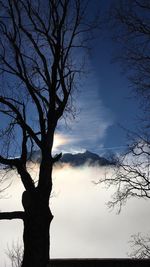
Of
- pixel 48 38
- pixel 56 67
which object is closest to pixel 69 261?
pixel 56 67

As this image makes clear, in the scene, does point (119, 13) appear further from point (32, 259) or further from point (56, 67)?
point (32, 259)

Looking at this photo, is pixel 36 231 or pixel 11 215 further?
pixel 11 215

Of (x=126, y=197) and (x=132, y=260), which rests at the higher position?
(x=126, y=197)

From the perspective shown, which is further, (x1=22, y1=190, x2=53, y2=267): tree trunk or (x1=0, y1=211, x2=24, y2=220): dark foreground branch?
(x1=0, y1=211, x2=24, y2=220): dark foreground branch

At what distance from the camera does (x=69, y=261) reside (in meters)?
12.3

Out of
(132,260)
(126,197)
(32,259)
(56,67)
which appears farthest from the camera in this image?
(56,67)

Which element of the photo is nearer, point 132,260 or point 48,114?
point 132,260

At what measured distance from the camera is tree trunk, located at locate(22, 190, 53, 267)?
37.3 feet

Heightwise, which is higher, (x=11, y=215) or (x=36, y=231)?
(x=11, y=215)

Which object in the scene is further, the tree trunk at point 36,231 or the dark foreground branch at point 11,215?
the dark foreground branch at point 11,215

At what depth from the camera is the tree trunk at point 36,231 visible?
11.4 m

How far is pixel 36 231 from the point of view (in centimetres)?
1160

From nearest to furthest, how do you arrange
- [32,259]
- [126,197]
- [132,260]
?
1. [32,259]
2. [132,260]
3. [126,197]

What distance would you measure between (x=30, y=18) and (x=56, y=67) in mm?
1677
